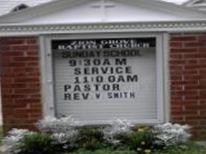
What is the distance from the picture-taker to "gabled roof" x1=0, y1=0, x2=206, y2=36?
952cm

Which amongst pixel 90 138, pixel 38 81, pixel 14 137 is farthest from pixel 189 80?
pixel 14 137

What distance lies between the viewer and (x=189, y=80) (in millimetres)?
9641

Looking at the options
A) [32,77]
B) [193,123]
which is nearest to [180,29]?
[193,123]

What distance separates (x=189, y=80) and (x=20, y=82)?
2.30m

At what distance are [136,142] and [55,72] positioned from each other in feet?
5.33

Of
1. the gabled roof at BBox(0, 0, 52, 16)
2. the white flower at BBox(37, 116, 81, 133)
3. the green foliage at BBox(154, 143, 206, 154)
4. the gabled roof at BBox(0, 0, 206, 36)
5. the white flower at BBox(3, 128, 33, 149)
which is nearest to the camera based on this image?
the green foliage at BBox(154, 143, 206, 154)

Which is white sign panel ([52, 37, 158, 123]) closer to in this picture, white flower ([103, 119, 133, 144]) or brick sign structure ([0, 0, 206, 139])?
brick sign structure ([0, 0, 206, 139])

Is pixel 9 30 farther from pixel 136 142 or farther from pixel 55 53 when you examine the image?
pixel 136 142

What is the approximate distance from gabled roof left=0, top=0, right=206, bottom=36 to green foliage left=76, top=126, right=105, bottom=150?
1396 mm

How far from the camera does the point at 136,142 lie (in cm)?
898

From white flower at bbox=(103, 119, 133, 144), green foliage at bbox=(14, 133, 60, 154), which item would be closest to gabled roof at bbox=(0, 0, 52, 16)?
white flower at bbox=(103, 119, 133, 144)

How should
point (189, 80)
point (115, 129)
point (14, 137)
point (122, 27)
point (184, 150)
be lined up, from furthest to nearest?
point (189, 80), point (122, 27), point (115, 129), point (14, 137), point (184, 150)

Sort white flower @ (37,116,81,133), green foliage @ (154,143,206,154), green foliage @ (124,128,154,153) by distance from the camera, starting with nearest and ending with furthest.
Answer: green foliage @ (154,143,206,154)
green foliage @ (124,128,154,153)
white flower @ (37,116,81,133)

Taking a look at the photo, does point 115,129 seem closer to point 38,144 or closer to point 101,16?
point 38,144
